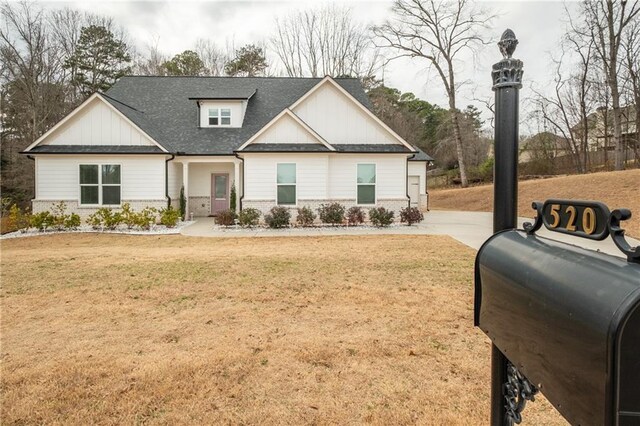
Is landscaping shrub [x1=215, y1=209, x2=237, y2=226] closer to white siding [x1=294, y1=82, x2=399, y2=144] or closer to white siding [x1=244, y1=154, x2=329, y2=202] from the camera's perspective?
white siding [x1=244, y1=154, x2=329, y2=202]

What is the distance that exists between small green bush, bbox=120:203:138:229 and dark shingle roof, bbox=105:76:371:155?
3643mm

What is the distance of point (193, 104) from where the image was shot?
2281 centimetres

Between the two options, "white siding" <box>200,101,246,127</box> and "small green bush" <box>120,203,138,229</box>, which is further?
"white siding" <box>200,101,246,127</box>

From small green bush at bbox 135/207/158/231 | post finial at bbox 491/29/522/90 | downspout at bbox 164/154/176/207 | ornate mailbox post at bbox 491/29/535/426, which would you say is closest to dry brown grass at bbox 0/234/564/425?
ornate mailbox post at bbox 491/29/535/426

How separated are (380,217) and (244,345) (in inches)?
495

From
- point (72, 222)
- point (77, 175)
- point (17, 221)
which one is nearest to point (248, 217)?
point (72, 222)

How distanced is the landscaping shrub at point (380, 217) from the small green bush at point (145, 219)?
9.52 m

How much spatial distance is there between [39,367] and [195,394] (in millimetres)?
1811

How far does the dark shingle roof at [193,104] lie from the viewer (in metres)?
19.8

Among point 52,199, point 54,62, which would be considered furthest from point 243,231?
point 54,62

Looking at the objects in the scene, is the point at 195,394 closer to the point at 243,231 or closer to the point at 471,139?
the point at 243,231

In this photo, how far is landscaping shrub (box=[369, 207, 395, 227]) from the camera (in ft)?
53.8

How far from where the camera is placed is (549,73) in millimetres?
32562

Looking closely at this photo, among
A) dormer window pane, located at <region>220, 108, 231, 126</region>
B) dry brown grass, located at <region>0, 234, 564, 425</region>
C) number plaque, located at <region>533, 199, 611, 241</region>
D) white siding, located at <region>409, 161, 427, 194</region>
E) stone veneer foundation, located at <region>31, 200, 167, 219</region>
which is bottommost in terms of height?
dry brown grass, located at <region>0, 234, 564, 425</region>
